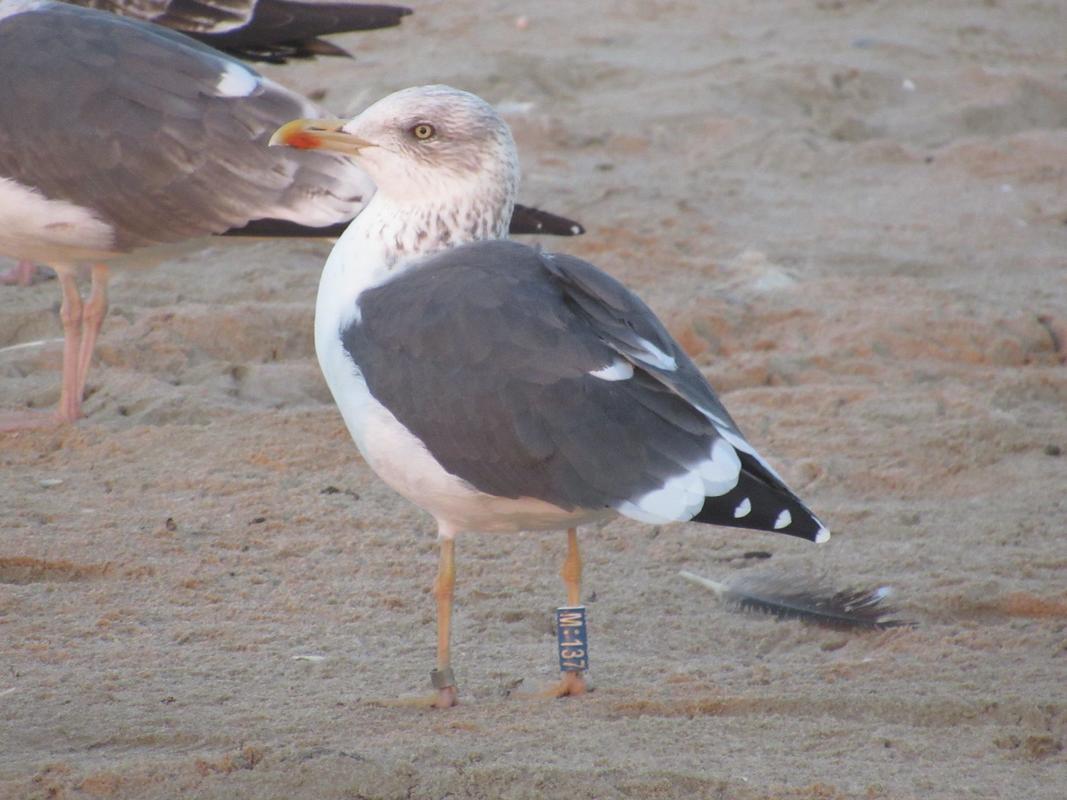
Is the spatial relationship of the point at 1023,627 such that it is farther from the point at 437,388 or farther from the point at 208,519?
the point at 208,519

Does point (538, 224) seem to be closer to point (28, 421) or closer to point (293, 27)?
point (28, 421)

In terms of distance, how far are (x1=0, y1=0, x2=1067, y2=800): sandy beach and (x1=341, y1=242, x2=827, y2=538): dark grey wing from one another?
1.61ft

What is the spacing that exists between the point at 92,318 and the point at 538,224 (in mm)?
1516

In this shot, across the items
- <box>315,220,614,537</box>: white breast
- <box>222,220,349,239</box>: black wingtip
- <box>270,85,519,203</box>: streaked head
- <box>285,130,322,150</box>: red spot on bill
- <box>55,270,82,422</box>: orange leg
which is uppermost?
<box>270,85,519,203</box>: streaked head

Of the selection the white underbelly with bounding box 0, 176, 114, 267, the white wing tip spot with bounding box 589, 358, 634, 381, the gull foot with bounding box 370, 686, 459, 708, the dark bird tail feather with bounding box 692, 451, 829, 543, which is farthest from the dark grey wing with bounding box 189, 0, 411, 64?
the dark bird tail feather with bounding box 692, 451, 829, 543

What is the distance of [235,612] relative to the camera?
3.81 metres

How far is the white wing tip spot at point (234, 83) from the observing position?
5.20 metres

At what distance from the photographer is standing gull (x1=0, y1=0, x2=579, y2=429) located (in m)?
5.00

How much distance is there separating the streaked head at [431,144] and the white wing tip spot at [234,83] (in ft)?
5.21

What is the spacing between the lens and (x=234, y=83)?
5.22 m

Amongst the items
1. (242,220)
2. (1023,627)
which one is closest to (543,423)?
(1023,627)

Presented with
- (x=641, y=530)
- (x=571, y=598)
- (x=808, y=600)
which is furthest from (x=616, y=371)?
(x=641, y=530)

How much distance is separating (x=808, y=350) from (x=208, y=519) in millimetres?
2299

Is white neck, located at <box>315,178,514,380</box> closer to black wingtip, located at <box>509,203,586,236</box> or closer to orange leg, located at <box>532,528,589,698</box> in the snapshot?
orange leg, located at <box>532,528,589,698</box>
